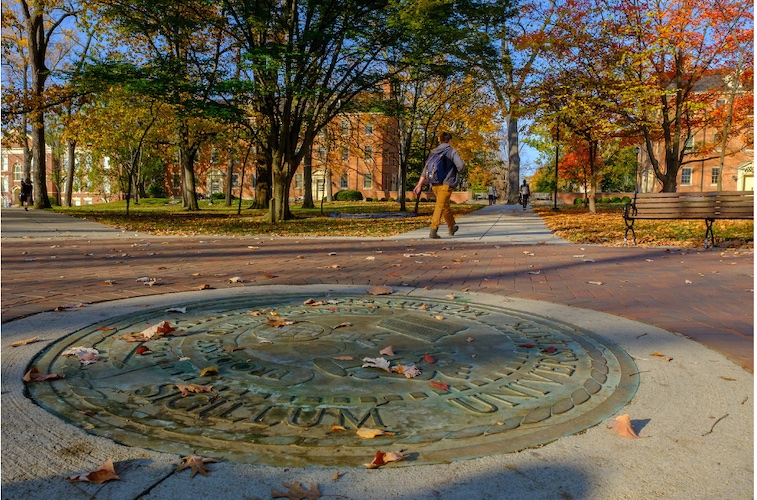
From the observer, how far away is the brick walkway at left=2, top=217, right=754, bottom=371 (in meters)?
4.62

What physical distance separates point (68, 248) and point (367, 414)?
9.31 meters

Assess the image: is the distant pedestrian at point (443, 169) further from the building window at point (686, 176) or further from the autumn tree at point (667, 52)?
the building window at point (686, 176)

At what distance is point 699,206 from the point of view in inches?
396

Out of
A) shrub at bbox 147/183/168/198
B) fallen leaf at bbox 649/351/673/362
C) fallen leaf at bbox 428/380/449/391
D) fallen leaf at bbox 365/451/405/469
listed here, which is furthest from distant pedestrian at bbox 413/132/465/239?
shrub at bbox 147/183/168/198

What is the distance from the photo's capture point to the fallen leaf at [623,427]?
2170 millimetres

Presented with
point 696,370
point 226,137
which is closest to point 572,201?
point 226,137

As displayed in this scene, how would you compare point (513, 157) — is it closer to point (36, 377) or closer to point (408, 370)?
point (408, 370)

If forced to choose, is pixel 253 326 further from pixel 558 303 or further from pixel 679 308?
pixel 679 308

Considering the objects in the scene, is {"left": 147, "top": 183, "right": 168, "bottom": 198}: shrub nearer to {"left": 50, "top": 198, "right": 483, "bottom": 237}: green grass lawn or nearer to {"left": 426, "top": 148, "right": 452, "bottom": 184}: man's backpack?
{"left": 50, "top": 198, "right": 483, "bottom": 237}: green grass lawn

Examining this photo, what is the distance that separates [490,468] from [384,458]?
1.22 ft

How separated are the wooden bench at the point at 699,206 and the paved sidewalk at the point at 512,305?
35.9 inches

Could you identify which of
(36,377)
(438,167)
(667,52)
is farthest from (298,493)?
(667,52)

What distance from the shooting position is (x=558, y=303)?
4.85m

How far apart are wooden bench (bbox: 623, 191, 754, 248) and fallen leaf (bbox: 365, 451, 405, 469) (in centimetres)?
970
